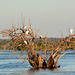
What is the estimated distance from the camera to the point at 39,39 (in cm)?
2333

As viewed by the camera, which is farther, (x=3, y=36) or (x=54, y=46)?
(x=54, y=46)

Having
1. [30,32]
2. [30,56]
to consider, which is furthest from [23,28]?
[30,56]

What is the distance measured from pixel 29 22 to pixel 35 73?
3.91 meters

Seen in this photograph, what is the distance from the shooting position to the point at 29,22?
22781mm

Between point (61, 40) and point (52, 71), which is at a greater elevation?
point (61, 40)

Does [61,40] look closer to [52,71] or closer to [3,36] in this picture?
[52,71]

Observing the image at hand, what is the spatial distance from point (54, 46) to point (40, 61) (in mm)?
1734

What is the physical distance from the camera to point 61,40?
2405 centimetres

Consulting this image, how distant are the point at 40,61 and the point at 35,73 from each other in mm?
1531

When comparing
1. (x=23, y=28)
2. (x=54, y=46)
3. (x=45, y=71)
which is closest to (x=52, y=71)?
(x=45, y=71)

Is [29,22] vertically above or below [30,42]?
above

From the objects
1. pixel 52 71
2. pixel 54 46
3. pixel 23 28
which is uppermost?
pixel 23 28

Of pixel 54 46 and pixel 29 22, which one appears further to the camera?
pixel 54 46

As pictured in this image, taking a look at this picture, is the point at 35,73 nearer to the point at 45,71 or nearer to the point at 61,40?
the point at 45,71
